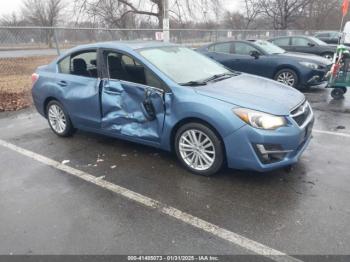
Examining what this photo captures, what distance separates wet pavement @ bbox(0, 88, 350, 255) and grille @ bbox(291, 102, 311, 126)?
65 centimetres

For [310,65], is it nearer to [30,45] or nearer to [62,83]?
[62,83]

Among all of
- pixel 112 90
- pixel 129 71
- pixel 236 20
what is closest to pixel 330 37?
pixel 236 20

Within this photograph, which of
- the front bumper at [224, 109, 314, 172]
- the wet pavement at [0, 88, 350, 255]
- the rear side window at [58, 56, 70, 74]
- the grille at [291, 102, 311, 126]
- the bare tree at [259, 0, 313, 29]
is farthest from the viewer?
the bare tree at [259, 0, 313, 29]

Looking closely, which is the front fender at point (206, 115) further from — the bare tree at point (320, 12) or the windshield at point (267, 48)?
the bare tree at point (320, 12)

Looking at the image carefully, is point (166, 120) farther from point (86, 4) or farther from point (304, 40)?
point (86, 4)

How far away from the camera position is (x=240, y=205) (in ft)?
11.0

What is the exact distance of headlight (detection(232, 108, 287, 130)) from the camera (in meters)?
3.50

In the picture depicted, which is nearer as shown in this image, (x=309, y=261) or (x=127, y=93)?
(x=309, y=261)

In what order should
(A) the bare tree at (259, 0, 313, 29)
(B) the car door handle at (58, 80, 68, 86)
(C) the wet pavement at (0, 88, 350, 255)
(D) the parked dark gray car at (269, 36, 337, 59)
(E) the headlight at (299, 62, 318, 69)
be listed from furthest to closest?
(A) the bare tree at (259, 0, 313, 29) < (D) the parked dark gray car at (269, 36, 337, 59) < (E) the headlight at (299, 62, 318, 69) < (B) the car door handle at (58, 80, 68, 86) < (C) the wet pavement at (0, 88, 350, 255)

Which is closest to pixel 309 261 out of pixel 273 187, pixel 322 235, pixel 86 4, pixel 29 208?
pixel 322 235

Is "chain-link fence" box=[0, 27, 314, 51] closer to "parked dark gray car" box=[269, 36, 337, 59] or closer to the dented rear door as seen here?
"parked dark gray car" box=[269, 36, 337, 59]

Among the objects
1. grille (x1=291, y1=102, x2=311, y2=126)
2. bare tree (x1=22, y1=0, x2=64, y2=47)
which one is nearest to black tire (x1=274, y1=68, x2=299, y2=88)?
grille (x1=291, y1=102, x2=311, y2=126)

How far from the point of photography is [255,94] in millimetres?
3918

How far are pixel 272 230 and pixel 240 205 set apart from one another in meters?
0.48
